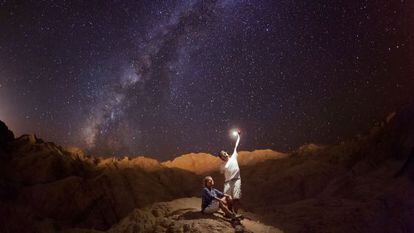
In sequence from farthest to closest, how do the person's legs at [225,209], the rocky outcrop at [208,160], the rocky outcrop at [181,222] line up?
the rocky outcrop at [208,160]
the person's legs at [225,209]
the rocky outcrop at [181,222]

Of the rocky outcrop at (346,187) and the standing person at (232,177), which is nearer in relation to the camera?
the standing person at (232,177)

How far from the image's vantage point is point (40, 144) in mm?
53188

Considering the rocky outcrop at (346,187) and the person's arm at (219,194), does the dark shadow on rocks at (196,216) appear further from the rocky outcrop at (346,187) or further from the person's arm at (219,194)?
the rocky outcrop at (346,187)

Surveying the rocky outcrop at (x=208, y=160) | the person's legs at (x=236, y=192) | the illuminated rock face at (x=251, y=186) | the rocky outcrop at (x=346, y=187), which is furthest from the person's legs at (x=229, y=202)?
the rocky outcrop at (x=208, y=160)

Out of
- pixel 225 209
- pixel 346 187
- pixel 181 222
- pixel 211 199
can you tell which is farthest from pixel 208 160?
pixel 181 222

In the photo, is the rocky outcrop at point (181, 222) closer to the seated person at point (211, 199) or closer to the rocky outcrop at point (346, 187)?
the seated person at point (211, 199)

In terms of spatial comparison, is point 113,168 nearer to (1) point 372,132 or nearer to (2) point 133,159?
(2) point 133,159

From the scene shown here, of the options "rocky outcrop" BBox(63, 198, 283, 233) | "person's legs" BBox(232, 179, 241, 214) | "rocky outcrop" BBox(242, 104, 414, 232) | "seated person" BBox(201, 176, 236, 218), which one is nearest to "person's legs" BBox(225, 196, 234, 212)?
"seated person" BBox(201, 176, 236, 218)

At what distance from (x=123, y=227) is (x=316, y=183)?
76.5ft

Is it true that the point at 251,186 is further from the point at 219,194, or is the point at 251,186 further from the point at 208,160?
the point at 219,194

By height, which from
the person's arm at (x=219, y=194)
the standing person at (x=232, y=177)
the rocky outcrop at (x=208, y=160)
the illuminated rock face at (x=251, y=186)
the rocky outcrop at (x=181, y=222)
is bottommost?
the rocky outcrop at (x=181, y=222)

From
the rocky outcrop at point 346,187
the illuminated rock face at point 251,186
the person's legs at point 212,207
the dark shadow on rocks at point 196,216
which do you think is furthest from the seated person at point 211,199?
the rocky outcrop at point 346,187

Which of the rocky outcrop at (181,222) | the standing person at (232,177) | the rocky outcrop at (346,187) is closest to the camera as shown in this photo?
the rocky outcrop at (181,222)

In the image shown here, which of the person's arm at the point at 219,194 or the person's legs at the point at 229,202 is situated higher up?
the person's arm at the point at 219,194
